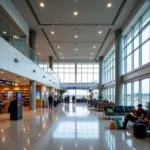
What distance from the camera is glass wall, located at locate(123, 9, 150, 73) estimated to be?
488 inches

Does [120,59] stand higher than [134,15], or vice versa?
[134,15]

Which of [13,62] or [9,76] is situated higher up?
[13,62]

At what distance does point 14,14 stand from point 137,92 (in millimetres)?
9862

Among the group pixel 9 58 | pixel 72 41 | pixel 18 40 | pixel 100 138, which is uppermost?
pixel 72 41

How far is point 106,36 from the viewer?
1945 cm

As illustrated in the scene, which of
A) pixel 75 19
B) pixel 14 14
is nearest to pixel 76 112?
pixel 75 19

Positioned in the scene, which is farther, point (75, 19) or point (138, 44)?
point (75, 19)

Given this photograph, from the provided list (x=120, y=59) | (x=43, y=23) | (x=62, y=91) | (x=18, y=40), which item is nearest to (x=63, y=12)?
(x=43, y=23)

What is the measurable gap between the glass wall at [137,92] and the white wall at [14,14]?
9.15 m

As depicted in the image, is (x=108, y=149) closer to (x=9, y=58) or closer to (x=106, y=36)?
(x=9, y=58)

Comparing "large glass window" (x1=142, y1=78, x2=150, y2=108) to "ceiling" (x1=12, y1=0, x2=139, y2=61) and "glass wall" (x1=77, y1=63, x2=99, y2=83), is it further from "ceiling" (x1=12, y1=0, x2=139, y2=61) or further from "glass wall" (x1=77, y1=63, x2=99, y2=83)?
"glass wall" (x1=77, y1=63, x2=99, y2=83)

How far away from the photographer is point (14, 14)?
42.1 feet

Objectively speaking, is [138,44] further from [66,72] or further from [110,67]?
[66,72]

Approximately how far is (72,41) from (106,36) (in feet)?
12.8
